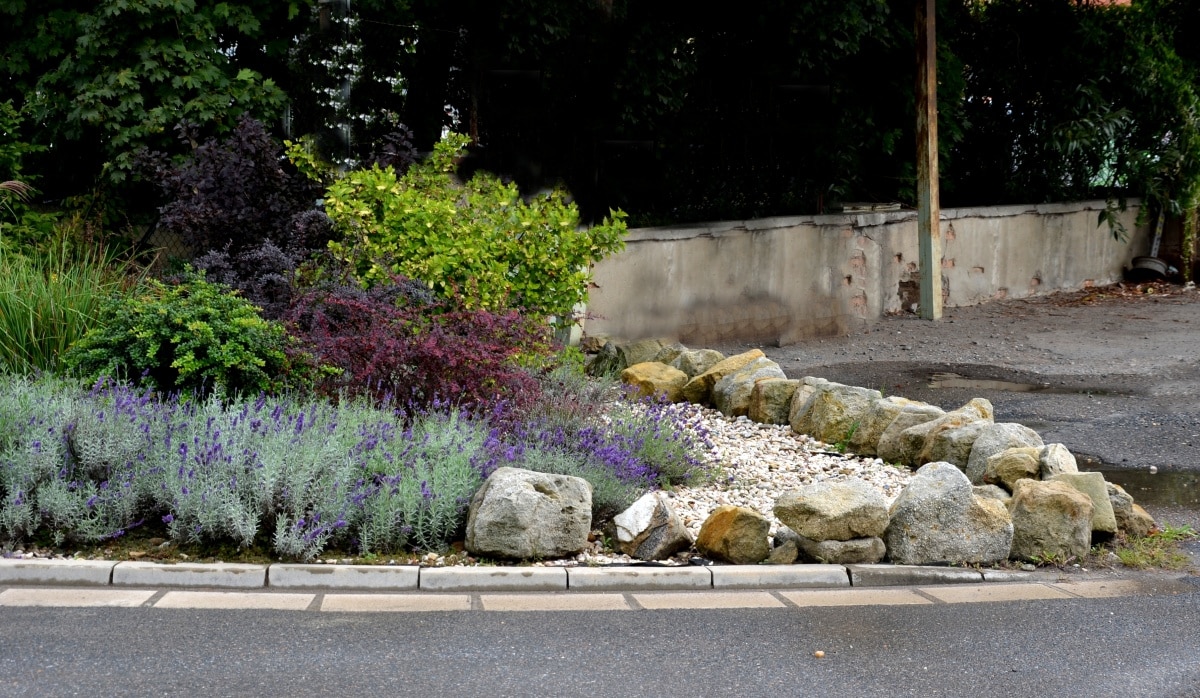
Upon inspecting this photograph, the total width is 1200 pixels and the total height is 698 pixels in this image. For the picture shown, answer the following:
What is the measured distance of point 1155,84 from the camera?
1569cm

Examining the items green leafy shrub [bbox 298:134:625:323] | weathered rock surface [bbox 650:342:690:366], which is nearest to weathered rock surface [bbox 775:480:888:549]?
green leafy shrub [bbox 298:134:625:323]

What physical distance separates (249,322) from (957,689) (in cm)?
448

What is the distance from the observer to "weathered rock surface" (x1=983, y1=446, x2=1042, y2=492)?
6375mm

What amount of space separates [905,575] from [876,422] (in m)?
2.46

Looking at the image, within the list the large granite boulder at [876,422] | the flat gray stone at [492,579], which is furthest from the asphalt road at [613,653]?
the large granite boulder at [876,422]

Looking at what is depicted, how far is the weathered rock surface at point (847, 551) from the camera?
5.49 meters

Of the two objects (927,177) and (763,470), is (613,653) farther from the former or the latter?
(927,177)

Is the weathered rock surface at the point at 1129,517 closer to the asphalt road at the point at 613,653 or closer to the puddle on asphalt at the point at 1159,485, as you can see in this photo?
the puddle on asphalt at the point at 1159,485

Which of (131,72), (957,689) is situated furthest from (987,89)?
(957,689)

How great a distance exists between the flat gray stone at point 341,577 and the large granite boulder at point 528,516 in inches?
16.3

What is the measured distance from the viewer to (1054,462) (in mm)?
6375

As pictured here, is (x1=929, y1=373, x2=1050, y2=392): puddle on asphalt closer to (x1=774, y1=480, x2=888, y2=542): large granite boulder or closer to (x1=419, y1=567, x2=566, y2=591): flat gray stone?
(x1=774, y1=480, x2=888, y2=542): large granite boulder

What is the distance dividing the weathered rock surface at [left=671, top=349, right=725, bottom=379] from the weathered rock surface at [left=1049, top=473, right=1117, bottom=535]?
386 cm

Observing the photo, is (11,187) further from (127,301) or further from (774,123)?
(774,123)
